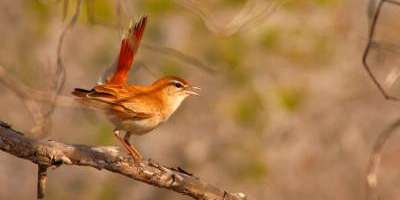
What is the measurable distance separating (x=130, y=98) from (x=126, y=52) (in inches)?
10.5

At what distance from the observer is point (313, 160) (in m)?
13.7

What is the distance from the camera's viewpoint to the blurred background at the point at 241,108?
1292cm

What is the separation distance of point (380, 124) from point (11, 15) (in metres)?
4.93

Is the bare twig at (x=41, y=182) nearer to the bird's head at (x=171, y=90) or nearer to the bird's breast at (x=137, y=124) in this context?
the bird's breast at (x=137, y=124)

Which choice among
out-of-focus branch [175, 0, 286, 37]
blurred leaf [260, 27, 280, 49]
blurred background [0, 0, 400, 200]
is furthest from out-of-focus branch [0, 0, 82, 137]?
blurred leaf [260, 27, 280, 49]

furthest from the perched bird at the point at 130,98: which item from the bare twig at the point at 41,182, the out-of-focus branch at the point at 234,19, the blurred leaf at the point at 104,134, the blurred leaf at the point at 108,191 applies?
the blurred leaf at the point at 108,191

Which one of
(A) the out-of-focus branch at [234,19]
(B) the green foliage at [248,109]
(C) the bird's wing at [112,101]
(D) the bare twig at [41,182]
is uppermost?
(B) the green foliage at [248,109]

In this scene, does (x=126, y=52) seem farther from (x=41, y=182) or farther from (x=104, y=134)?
(x=104, y=134)

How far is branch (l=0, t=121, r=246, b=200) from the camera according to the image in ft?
15.9

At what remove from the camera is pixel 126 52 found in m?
6.04

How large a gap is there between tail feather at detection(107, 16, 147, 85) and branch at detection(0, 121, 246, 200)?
2.76ft

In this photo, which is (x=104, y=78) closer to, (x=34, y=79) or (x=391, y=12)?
(x=34, y=79)

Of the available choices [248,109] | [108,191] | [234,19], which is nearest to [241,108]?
[248,109]

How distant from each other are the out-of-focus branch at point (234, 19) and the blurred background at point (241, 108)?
537 cm
